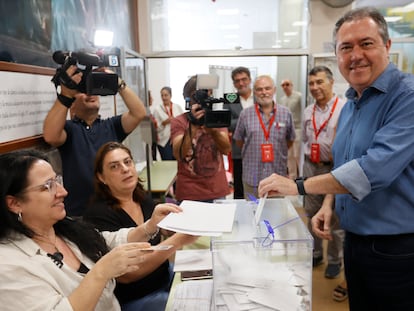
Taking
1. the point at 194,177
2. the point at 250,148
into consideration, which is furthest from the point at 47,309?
the point at 250,148

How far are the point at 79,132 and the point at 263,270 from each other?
4.40 ft

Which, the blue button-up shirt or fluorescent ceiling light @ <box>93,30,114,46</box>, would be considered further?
fluorescent ceiling light @ <box>93,30,114,46</box>

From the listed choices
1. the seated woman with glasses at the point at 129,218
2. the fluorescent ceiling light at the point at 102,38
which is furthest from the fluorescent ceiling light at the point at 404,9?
the seated woman with glasses at the point at 129,218

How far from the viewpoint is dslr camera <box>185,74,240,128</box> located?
2023 mm

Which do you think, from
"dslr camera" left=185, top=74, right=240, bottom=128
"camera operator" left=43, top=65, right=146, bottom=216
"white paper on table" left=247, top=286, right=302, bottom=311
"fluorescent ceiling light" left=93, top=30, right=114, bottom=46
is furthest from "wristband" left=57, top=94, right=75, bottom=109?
"white paper on table" left=247, top=286, right=302, bottom=311

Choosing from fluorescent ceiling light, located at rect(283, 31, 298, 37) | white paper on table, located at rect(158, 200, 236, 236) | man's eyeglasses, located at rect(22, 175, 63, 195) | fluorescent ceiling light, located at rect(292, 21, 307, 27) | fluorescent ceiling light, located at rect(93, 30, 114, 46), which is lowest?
white paper on table, located at rect(158, 200, 236, 236)

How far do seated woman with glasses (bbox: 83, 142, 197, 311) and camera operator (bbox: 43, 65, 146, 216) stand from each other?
0.24 meters

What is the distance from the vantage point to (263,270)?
3.33 feet

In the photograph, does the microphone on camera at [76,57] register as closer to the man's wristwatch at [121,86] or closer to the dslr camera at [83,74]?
the dslr camera at [83,74]

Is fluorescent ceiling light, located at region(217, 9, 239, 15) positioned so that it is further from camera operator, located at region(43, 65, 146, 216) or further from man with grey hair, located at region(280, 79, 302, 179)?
camera operator, located at region(43, 65, 146, 216)

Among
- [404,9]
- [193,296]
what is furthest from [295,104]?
[193,296]

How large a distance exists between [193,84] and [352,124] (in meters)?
1.11

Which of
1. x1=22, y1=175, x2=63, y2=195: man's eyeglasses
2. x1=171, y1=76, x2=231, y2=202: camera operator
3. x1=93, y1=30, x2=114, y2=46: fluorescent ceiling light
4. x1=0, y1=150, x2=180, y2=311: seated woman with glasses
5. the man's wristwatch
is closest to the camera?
x1=0, y1=150, x2=180, y2=311: seated woman with glasses

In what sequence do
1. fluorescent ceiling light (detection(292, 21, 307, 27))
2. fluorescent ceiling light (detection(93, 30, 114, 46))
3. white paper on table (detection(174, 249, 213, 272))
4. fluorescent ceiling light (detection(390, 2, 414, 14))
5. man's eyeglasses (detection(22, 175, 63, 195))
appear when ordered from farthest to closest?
fluorescent ceiling light (detection(292, 21, 307, 27))
fluorescent ceiling light (detection(390, 2, 414, 14))
fluorescent ceiling light (detection(93, 30, 114, 46))
white paper on table (detection(174, 249, 213, 272))
man's eyeglasses (detection(22, 175, 63, 195))
